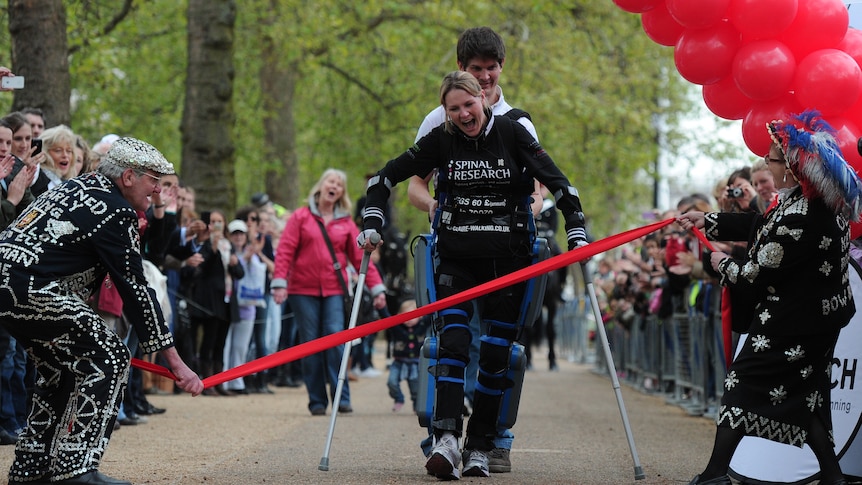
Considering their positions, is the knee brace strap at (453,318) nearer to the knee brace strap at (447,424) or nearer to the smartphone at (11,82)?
the knee brace strap at (447,424)

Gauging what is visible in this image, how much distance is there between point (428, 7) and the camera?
27312mm

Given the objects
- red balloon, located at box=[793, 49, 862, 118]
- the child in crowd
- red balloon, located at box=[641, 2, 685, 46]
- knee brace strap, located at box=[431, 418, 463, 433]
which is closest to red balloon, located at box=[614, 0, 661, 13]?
red balloon, located at box=[641, 2, 685, 46]

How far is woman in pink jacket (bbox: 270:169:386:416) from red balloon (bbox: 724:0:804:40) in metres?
5.81

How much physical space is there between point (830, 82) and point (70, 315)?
13.3ft

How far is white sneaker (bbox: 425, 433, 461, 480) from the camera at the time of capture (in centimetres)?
707

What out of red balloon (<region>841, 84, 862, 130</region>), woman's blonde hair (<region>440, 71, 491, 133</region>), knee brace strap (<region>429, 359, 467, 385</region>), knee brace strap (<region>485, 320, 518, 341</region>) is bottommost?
knee brace strap (<region>429, 359, 467, 385</region>)

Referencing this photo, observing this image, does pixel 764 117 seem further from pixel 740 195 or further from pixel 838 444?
pixel 740 195

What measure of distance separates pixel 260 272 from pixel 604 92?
16.1 metres

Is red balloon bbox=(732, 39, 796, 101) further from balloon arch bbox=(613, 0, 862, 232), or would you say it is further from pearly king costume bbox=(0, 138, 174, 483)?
pearly king costume bbox=(0, 138, 174, 483)

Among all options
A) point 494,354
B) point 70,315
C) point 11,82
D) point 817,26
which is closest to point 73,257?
point 70,315

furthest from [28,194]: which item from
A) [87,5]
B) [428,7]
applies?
[428,7]

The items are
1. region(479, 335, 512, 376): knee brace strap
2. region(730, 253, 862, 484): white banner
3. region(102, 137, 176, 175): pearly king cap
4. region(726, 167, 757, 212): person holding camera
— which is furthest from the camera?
region(726, 167, 757, 212): person holding camera

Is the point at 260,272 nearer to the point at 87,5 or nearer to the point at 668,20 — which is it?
the point at 87,5

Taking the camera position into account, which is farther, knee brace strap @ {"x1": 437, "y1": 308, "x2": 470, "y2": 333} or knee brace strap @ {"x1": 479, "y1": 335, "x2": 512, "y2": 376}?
knee brace strap @ {"x1": 479, "y1": 335, "x2": 512, "y2": 376}
